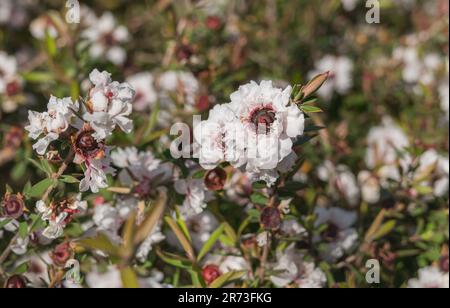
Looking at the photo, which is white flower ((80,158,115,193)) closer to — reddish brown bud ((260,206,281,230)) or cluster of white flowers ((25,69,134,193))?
cluster of white flowers ((25,69,134,193))

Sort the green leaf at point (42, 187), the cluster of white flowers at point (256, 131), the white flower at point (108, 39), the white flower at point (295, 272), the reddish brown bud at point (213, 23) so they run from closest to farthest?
1. the cluster of white flowers at point (256, 131)
2. the green leaf at point (42, 187)
3. the white flower at point (295, 272)
4. the reddish brown bud at point (213, 23)
5. the white flower at point (108, 39)

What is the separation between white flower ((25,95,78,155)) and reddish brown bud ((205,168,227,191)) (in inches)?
13.5

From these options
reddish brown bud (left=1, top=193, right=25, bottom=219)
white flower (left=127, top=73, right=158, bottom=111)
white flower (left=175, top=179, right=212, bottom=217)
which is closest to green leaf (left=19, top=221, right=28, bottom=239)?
reddish brown bud (left=1, top=193, right=25, bottom=219)

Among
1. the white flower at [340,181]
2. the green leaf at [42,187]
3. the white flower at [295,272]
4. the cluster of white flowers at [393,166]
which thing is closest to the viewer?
the green leaf at [42,187]

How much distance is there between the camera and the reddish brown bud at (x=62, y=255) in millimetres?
1308

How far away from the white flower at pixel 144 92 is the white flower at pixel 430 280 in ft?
3.38

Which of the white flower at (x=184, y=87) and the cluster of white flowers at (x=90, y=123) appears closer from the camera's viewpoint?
the cluster of white flowers at (x=90, y=123)

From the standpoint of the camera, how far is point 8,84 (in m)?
1.87

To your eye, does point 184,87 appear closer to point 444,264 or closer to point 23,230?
point 23,230

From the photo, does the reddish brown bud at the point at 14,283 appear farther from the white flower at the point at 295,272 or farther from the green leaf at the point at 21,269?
the white flower at the point at 295,272

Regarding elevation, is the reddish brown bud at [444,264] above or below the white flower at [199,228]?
below

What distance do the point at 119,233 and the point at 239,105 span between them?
47 centimetres

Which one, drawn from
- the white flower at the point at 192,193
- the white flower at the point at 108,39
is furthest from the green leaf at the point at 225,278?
the white flower at the point at 108,39
